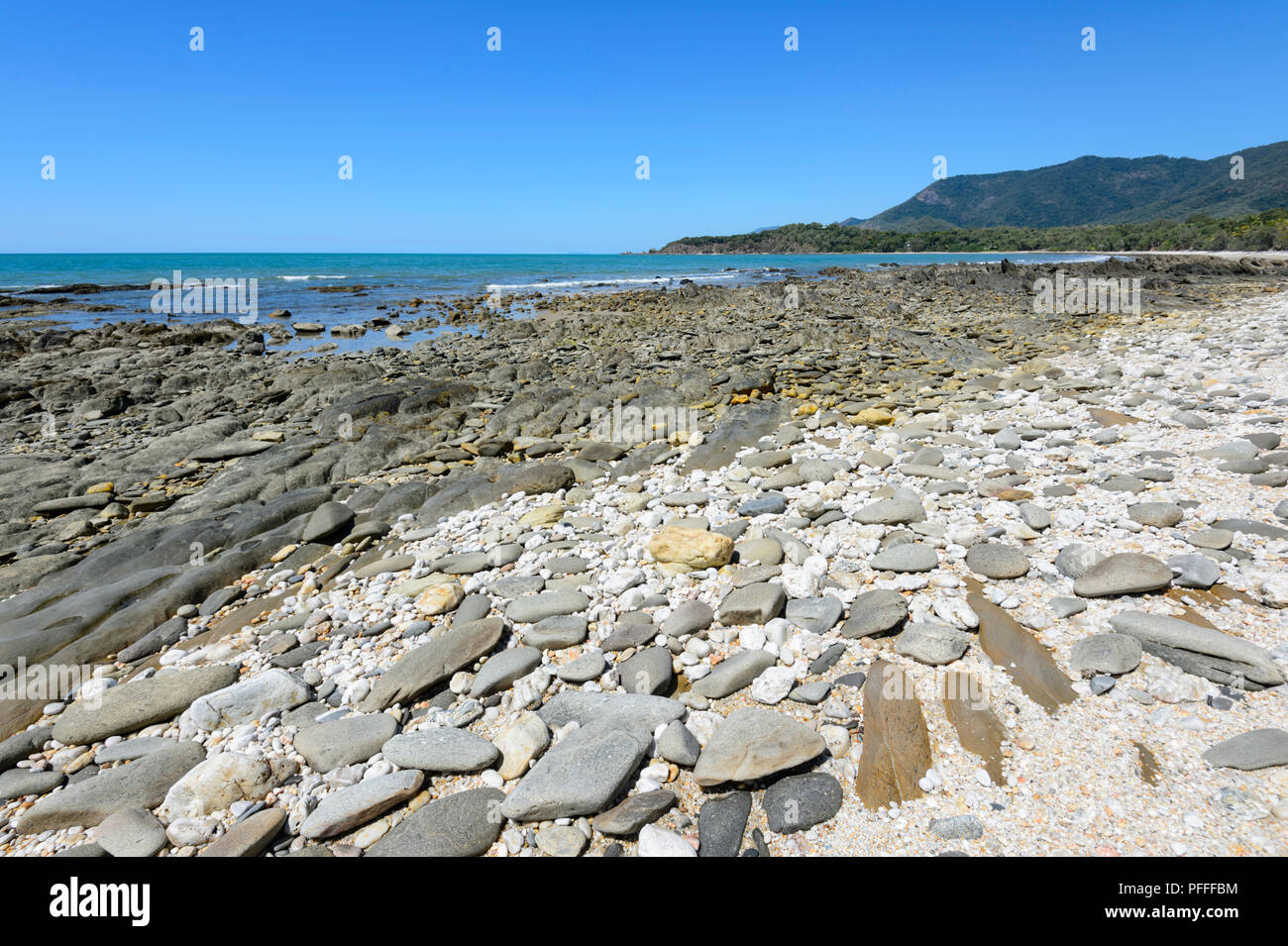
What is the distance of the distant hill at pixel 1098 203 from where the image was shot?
101800mm

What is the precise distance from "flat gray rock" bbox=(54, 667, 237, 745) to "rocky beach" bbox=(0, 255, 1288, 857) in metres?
0.03

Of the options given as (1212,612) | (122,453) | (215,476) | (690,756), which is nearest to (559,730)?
(690,756)

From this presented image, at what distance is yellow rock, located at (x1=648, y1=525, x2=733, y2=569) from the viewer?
499cm

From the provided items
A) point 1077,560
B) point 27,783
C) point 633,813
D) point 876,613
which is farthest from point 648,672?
point 27,783

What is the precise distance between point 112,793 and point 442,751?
1.94m

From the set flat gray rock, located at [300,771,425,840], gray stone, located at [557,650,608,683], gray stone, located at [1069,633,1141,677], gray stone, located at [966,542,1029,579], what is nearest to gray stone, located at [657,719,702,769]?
gray stone, located at [557,650,608,683]

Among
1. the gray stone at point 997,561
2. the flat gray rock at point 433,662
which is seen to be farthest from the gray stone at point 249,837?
the gray stone at point 997,561

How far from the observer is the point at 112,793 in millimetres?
3238

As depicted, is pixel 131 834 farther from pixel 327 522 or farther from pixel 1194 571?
pixel 1194 571

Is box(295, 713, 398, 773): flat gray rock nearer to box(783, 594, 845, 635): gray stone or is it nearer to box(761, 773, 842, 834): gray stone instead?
box(761, 773, 842, 834): gray stone

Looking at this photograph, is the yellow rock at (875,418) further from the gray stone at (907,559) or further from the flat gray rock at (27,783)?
the flat gray rock at (27,783)

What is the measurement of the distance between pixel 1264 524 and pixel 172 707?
8.49 meters

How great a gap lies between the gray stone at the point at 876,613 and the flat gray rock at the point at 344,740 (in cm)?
320

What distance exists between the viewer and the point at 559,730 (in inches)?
137
